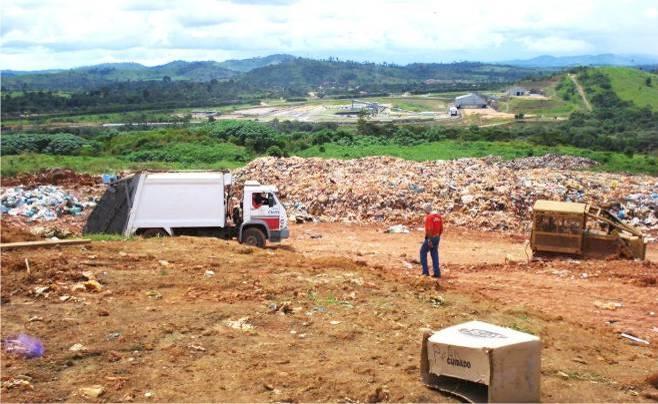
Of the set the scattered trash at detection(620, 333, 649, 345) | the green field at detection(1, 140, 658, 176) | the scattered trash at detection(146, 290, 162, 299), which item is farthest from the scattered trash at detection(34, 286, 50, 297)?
the green field at detection(1, 140, 658, 176)

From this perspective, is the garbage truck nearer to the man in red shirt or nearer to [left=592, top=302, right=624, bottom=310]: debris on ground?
the man in red shirt

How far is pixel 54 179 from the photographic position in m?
24.2

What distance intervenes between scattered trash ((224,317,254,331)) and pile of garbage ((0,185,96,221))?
13155mm

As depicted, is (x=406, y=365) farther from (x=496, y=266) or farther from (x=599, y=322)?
(x=496, y=266)

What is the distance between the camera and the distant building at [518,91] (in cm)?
9619

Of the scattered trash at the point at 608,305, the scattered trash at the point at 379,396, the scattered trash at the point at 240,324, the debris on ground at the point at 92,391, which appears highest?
the debris on ground at the point at 92,391

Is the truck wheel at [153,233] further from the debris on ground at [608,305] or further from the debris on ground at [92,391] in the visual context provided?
the debris on ground at [608,305]

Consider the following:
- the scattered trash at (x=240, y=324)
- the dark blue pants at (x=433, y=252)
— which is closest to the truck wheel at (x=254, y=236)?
the dark blue pants at (x=433, y=252)

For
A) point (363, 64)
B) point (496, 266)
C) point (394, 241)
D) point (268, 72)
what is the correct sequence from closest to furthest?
point (496, 266) < point (394, 241) < point (268, 72) < point (363, 64)

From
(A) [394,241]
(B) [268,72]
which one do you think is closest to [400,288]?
(A) [394,241]

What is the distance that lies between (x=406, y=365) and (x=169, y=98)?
100187 millimetres

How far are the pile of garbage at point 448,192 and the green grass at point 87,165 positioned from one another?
5330 millimetres

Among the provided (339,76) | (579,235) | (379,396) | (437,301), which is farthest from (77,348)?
(339,76)

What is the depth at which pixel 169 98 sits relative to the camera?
335 feet
